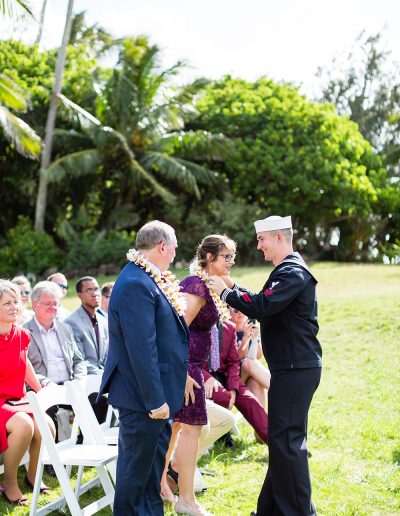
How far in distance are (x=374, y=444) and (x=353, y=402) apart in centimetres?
224

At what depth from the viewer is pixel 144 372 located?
415 centimetres

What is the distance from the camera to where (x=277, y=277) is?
191 inches

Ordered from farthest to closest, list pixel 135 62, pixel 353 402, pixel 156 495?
1. pixel 135 62
2. pixel 353 402
3. pixel 156 495

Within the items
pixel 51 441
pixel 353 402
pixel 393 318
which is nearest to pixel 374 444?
pixel 353 402

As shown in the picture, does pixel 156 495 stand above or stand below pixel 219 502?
above

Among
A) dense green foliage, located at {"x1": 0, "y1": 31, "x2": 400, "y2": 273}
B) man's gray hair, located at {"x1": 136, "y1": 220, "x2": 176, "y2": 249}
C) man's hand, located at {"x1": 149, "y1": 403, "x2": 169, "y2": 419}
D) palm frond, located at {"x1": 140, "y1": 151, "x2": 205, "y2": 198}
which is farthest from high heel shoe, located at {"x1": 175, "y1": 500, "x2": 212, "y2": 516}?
palm frond, located at {"x1": 140, "y1": 151, "x2": 205, "y2": 198}

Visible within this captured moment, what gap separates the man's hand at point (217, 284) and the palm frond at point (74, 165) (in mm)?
18516

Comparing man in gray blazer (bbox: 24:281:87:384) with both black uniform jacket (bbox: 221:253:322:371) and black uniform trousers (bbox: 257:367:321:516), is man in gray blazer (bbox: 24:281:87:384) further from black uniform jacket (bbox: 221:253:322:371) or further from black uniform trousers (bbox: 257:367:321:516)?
black uniform trousers (bbox: 257:367:321:516)

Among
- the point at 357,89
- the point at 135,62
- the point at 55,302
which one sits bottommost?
the point at 55,302

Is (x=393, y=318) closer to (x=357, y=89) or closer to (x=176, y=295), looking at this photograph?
→ (x=176, y=295)

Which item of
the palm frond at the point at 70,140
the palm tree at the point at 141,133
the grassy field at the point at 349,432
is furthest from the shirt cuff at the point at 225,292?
the palm frond at the point at 70,140

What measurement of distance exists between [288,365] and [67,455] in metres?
1.78

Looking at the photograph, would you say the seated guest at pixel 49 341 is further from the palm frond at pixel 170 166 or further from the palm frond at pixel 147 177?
the palm frond at pixel 147 177

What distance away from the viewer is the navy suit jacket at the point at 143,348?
13.7ft
